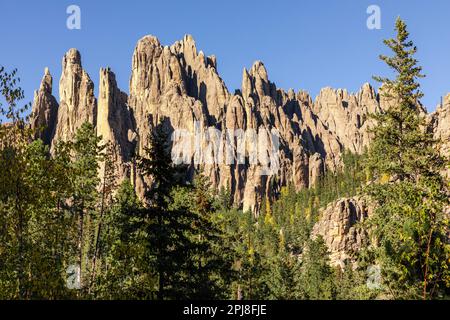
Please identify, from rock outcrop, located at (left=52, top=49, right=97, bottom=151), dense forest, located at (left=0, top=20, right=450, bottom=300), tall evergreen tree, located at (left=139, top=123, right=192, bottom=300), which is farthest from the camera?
rock outcrop, located at (left=52, top=49, right=97, bottom=151)

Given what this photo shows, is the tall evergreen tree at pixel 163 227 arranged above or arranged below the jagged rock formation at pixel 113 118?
below

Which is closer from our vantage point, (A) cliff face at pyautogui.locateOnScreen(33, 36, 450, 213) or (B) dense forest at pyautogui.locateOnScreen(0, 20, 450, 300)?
(B) dense forest at pyautogui.locateOnScreen(0, 20, 450, 300)

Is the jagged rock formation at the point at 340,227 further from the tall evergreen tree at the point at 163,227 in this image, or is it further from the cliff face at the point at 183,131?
the tall evergreen tree at the point at 163,227

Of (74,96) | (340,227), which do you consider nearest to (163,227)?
(340,227)

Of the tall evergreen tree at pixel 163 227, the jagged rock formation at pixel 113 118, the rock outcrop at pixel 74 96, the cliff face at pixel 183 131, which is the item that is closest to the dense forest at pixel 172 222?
the tall evergreen tree at pixel 163 227

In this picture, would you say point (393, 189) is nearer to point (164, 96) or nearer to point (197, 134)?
point (197, 134)

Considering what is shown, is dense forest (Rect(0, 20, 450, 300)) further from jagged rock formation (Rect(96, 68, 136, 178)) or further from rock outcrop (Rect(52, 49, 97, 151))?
rock outcrop (Rect(52, 49, 97, 151))

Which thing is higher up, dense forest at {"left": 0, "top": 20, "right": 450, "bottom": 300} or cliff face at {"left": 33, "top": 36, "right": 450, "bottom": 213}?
cliff face at {"left": 33, "top": 36, "right": 450, "bottom": 213}

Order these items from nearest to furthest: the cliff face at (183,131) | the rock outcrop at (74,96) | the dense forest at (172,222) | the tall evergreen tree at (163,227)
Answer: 1. the dense forest at (172,222)
2. the tall evergreen tree at (163,227)
3. the rock outcrop at (74,96)
4. the cliff face at (183,131)

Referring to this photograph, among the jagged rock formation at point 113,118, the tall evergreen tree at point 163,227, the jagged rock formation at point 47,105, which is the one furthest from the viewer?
the jagged rock formation at point 47,105

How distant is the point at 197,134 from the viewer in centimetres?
18675

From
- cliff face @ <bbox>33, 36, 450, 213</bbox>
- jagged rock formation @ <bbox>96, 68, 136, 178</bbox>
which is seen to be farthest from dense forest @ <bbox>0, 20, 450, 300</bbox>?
cliff face @ <bbox>33, 36, 450, 213</bbox>

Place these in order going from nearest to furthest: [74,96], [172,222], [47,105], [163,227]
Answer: [163,227] < [172,222] < [47,105] < [74,96]

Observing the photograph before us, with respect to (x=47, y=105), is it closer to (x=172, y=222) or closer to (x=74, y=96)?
(x=74, y=96)
